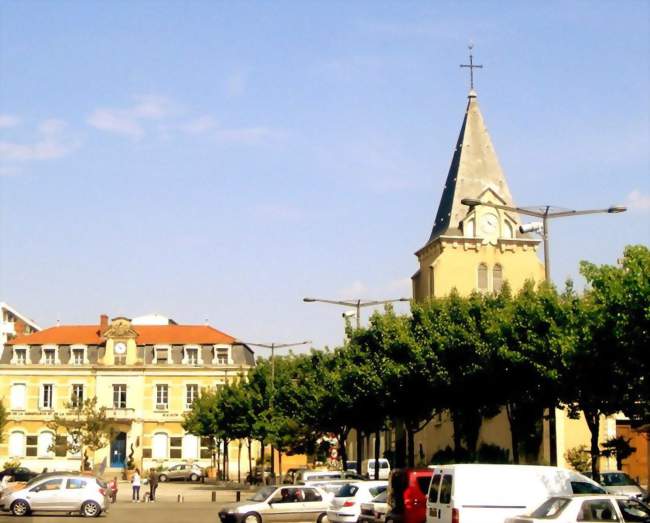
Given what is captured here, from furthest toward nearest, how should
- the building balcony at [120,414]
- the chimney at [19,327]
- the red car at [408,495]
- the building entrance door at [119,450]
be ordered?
the chimney at [19,327]
the building entrance door at [119,450]
the building balcony at [120,414]
the red car at [408,495]

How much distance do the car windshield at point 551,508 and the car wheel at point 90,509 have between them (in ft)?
75.0

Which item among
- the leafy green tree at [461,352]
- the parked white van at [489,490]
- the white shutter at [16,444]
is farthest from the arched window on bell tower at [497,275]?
the parked white van at [489,490]

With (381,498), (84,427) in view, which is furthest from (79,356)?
(381,498)

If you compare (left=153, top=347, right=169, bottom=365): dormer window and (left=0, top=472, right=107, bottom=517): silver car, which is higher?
(left=153, top=347, right=169, bottom=365): dormer window

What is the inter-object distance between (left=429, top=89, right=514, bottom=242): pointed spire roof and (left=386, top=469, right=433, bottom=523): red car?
179ft

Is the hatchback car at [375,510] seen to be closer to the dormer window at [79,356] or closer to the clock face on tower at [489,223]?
the clock face on tower at [489,223]

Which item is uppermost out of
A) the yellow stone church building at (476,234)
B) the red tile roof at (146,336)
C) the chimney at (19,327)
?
the yellow stone church building at (476,234)

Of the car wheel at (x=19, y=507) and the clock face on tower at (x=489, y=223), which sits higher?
the clock face on tower at (x=489, y=223)

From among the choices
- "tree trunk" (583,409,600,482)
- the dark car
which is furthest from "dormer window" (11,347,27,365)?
"tree trunk" (583,409,600,482)

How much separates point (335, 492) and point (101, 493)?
1019cm

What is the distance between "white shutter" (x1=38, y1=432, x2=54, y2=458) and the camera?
96.0 metres

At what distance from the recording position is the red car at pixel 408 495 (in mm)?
28219

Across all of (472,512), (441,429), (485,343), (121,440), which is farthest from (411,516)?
(121,440)

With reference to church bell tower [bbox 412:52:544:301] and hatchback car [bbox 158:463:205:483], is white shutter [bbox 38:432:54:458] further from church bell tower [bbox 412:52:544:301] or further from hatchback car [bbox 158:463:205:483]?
church bell tower [bbox 412:52:544:301]
